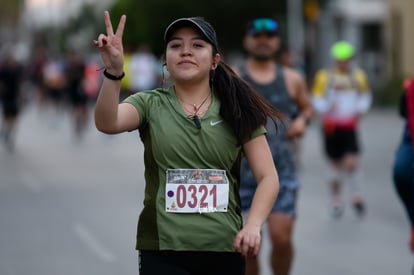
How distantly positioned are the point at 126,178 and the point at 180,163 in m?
12.6

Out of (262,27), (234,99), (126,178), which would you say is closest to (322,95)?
(126,178)

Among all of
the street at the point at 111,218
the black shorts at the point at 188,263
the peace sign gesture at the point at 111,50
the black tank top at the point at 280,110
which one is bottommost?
the street at the point at 111,218

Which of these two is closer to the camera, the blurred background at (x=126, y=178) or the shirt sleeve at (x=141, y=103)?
the shirt sleeve at (x=141, y=103)

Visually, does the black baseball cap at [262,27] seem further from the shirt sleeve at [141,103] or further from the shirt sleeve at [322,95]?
the shirt sleeve at [322,95]

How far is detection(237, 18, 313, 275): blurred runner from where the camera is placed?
25.4ft

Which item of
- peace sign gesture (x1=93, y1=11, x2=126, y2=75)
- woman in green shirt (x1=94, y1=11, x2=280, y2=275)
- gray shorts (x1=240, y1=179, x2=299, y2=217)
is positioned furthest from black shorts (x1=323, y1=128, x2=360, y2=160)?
peace sign gesture (x1=93, y1=11, x2=126, y2=75)

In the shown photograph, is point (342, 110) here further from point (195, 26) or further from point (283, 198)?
point (195, 26)

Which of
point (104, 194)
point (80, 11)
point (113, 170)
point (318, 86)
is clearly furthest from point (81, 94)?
point (80, 11)

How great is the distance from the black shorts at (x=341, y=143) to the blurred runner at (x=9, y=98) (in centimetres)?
1098

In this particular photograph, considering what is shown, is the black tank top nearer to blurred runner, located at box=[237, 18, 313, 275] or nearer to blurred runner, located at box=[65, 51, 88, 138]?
blurred runner, located at box=[237, 18, 313, 275]

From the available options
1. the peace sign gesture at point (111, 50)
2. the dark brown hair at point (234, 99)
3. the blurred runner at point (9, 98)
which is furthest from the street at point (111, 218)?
the peace sign gesture at point (111, 50)

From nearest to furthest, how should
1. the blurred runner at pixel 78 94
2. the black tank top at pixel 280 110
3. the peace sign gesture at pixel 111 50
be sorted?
the peace sign gesture at pixel 111 50
the black tank top at pixel 280 110
the blurred runner at pixel 78 94

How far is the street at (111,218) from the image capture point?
1022cm

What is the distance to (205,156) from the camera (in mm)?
4957
